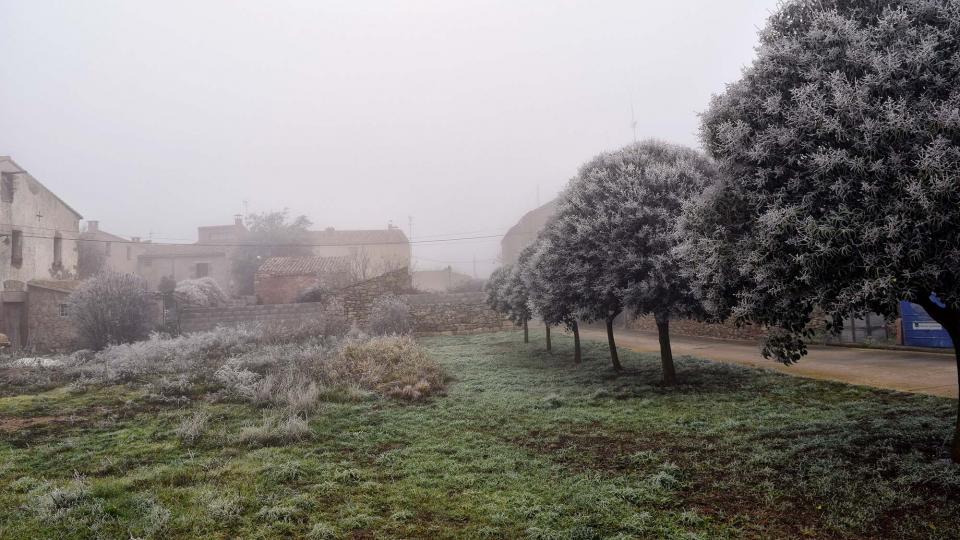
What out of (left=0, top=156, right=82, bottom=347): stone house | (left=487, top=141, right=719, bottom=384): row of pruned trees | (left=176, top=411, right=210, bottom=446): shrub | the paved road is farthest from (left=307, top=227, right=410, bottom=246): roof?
(left=176, top=411, right=210, bottom=446): shrub

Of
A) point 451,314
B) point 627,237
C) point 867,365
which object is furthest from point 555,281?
point 451,314

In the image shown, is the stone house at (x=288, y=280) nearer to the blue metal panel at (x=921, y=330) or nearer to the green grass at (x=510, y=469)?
the green grass at (x=510, y=469)

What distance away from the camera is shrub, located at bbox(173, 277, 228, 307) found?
24.7 m

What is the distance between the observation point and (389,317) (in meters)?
24.2

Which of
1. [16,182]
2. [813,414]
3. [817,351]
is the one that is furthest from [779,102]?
[16,182]

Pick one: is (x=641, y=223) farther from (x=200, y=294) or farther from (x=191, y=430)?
(x=200, y=294)

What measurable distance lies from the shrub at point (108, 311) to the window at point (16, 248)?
41.5 ft

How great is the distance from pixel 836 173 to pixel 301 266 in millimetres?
33619

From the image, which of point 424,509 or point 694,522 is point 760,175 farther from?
point 424,509

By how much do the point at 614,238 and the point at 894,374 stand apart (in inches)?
214

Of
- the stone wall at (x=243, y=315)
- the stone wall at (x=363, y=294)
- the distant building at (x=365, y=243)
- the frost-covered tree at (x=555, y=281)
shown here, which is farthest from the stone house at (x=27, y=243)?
the frost-covered tree at (x=555, y=281)

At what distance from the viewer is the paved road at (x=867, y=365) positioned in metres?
8.58

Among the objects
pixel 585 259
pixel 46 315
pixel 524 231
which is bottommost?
pixel 46 315

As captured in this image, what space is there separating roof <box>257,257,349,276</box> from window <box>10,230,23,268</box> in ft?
39.0
